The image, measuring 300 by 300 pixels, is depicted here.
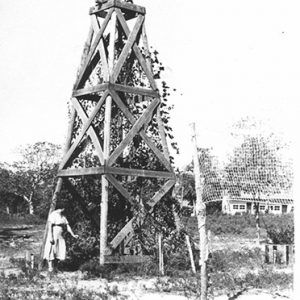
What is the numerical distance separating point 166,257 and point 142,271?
0.77 meters

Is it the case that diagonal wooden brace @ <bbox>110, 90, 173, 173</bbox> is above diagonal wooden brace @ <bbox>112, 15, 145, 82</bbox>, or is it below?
below

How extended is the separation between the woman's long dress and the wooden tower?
0.72 metres

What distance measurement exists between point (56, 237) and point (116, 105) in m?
3.34

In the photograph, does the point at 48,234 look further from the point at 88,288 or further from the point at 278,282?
the point at 278,282

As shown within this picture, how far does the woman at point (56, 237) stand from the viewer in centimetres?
1205

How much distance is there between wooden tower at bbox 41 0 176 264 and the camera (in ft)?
38.4

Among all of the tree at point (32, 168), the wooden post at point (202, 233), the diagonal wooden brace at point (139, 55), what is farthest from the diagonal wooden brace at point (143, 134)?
the tree at point (32, 168)

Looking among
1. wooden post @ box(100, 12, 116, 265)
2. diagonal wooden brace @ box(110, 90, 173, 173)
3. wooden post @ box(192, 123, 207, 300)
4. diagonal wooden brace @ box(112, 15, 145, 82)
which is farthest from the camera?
diagonal wooden brace @ box(112, 15, 145, 82)

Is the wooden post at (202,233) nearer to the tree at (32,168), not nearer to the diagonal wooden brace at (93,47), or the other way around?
the diagonal wooden brace at (93,47)

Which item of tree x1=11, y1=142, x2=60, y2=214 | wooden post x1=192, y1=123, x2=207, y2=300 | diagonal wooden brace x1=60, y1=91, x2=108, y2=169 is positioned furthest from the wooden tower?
tree x1=11, y1=142, x2=60, y2=214

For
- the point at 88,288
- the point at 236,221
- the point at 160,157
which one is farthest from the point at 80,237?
the point at 236,221

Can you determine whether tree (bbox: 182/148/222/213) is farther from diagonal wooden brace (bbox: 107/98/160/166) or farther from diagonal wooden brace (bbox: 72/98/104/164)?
diagonal wooden brace (bbox: 72/98/104/164)

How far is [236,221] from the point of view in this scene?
35.7 metres

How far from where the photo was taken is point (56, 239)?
12234 mm
